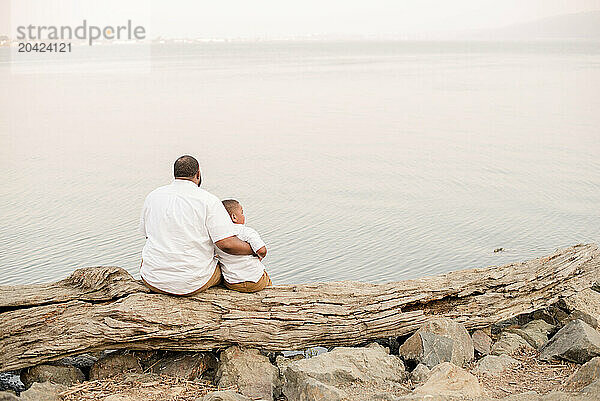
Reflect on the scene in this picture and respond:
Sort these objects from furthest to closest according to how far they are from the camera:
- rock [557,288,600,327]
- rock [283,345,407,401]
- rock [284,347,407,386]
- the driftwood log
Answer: rock [557,288,600,327]
the driftwood log
rock [284,347,407,386]
rock [283,345,407,401]

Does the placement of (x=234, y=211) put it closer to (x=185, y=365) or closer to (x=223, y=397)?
(x=185, y=365)

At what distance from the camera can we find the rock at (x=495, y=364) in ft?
16.9

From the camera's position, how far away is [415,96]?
22.5 m

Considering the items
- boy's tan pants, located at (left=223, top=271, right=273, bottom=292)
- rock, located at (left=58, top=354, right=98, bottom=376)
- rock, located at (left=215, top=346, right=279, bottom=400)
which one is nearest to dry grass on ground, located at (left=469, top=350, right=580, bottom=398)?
rock, located at (left=215, top=346, right=279, bottom=400)

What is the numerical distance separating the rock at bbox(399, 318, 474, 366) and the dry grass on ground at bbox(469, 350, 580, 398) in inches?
4.6

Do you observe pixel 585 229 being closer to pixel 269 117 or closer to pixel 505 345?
pixel 505 345

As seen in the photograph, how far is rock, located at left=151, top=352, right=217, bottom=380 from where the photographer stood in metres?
5.12

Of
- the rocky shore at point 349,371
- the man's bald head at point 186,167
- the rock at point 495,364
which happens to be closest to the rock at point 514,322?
the rocky shore at point 349,371

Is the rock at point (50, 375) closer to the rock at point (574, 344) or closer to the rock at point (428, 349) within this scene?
the rock at point (428, 349)

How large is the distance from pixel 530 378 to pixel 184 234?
2429 millimetres

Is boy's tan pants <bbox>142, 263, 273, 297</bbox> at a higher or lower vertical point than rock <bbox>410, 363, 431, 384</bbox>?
higher

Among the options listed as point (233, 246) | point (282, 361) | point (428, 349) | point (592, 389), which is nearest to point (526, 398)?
point (592, 389)

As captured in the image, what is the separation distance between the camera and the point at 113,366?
5.15 meters

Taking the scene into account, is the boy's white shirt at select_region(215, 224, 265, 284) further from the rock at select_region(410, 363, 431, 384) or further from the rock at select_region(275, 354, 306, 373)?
the rock at select_region(410, 363, 431, 384)
